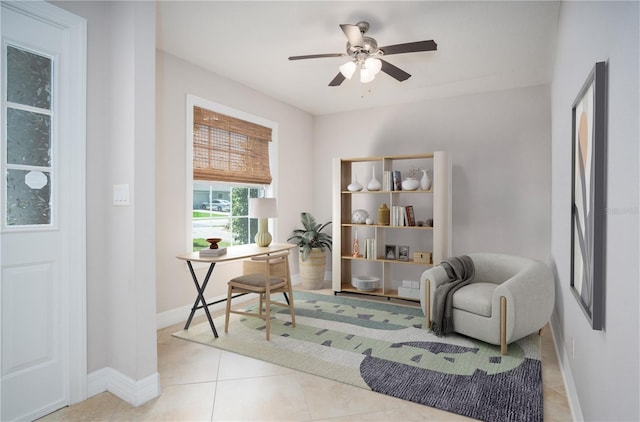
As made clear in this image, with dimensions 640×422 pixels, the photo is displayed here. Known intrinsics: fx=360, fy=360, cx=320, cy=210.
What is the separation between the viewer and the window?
12.8 ft

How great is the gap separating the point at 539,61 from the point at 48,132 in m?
4.21

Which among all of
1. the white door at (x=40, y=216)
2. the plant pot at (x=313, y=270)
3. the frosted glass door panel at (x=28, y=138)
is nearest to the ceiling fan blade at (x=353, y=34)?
the white door at (x=40, y=216)

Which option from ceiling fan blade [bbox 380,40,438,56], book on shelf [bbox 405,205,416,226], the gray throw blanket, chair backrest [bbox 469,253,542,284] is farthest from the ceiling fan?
chair backrest [bbox 469,253,542,284]

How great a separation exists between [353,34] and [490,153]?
9.16ft

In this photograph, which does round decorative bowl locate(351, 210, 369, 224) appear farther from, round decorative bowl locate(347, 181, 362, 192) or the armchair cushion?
the armchair cushion

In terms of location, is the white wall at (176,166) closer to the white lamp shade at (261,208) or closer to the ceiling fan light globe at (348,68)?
the white lamp shade at (261,208)

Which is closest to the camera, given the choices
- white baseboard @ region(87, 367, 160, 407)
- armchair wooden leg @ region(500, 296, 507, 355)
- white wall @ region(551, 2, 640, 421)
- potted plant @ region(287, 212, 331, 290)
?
white wall @ region(551, 2, 640, 421)

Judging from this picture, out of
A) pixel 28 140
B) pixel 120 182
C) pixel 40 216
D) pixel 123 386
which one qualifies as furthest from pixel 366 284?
pixel 28 140

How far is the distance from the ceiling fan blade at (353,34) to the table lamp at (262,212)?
1.76 m

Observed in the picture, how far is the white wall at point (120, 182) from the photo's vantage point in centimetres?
218

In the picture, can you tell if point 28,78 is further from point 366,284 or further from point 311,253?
point 366,284

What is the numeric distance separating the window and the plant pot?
880mm

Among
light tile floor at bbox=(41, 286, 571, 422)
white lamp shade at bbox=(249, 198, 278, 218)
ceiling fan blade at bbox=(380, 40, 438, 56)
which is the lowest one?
light tile floor at bbox=(41, 286, 571, 422)

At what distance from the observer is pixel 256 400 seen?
7.30ft
